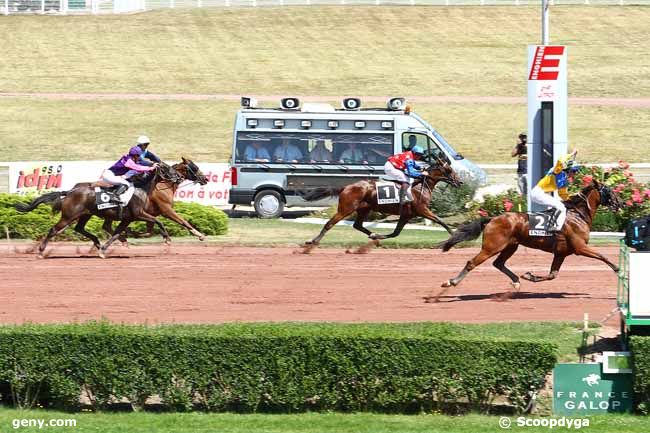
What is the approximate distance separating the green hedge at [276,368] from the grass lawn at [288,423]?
18 centimetres

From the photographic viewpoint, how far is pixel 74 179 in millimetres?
27906

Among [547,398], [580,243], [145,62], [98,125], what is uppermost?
[145,62]

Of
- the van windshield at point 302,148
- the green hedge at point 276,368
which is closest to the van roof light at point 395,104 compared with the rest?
the van windshield at point 302,148

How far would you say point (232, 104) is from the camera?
44.7 metres

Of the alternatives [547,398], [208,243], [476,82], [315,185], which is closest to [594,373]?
[547,398]

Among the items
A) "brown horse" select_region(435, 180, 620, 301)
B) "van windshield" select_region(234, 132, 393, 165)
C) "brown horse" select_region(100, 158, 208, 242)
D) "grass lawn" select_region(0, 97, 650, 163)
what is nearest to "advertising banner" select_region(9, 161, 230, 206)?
"van windshield" select_region(234, 132, 393, 165)

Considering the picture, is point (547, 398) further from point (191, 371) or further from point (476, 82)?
point (476, 82)

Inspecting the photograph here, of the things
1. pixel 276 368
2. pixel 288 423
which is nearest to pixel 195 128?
pixel 276 368

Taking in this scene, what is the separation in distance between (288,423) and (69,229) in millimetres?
11852

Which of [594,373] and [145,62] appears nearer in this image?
[594,373]

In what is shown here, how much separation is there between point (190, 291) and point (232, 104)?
28356 mm

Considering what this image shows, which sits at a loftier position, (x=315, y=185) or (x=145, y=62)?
(x=145, y=62)

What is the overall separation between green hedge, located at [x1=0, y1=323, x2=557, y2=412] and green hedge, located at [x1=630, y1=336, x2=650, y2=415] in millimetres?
764

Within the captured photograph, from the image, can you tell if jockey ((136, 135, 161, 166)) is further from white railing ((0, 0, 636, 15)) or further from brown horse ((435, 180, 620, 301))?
white railing ((0, 0, 636, 15))
